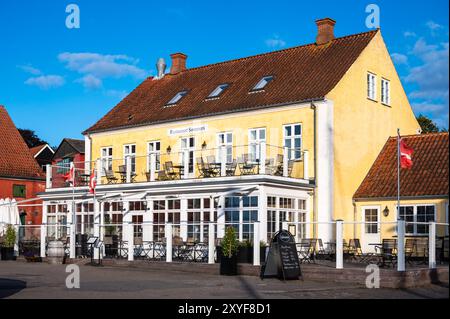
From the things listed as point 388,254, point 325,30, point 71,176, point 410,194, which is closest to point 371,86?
point 325,30

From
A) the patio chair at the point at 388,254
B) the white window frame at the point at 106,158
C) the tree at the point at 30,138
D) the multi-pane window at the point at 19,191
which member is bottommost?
the patio chair at the point at 388,254

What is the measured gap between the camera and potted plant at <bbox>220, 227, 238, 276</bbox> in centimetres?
1994

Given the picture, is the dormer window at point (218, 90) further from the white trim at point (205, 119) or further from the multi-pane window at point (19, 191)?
the multi-pane window at point (19, 191)

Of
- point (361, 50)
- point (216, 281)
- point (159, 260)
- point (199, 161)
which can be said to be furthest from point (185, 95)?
point (216, 281)

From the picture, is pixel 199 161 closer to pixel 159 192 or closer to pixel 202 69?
pixel 159 192

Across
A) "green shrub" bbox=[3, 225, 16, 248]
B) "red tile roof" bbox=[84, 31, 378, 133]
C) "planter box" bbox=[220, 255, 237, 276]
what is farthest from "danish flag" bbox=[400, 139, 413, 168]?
"green shrub" bbox=[3, 225, 16, 248]

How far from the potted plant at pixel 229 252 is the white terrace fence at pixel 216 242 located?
54cm

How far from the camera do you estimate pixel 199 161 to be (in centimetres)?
2806

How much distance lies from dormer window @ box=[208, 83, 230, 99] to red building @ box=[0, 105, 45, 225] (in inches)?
700

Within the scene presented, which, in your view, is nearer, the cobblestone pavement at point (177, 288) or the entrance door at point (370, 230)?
the cobblestone pavement at point (177, 288)

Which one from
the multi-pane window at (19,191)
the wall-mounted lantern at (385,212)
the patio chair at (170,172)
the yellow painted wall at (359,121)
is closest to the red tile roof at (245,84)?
the yellow painted wall at (359,121)

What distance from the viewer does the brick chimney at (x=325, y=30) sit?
3059 cm

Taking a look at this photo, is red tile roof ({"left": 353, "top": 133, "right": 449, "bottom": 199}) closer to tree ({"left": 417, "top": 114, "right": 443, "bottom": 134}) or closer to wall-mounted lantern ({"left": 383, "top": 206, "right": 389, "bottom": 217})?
wall-mounted lantern ({"left": 383, "top": 206, "right": 389, "bottom": 217})

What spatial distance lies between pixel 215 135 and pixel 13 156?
72.3ft
